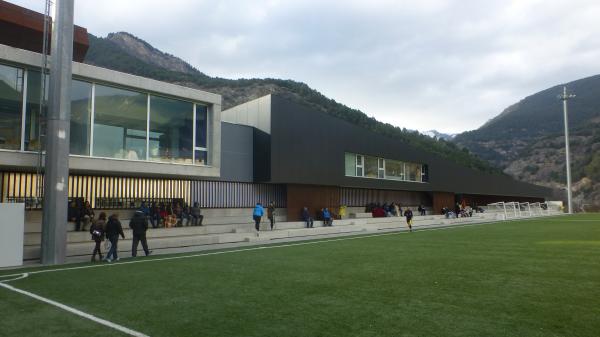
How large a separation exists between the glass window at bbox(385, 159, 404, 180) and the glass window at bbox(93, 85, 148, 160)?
77.4 feet

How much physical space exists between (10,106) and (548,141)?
134m

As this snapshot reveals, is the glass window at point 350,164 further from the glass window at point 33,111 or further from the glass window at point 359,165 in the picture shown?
the glass window at point 33,111

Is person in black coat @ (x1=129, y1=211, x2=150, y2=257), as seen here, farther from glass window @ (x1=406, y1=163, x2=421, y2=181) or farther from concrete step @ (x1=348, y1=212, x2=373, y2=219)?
glass window @ (x1=406, y1=163, x2=421, y2=181)

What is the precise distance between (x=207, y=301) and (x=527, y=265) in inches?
315

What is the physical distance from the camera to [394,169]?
129 ft

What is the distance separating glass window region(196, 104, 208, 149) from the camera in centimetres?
2184

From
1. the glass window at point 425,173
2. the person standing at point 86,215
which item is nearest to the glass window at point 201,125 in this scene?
the person standing at point 86,215

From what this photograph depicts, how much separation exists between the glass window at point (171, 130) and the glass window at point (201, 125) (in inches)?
13.7

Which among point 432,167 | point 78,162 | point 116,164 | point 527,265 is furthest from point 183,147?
point 432,167

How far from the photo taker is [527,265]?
1110 cm

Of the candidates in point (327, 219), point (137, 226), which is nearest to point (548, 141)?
point (327, 219)

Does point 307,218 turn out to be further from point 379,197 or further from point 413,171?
point 413,171

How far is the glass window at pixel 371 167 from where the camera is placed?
35.7 m

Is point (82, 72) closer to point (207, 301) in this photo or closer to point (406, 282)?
point (207, 301)
